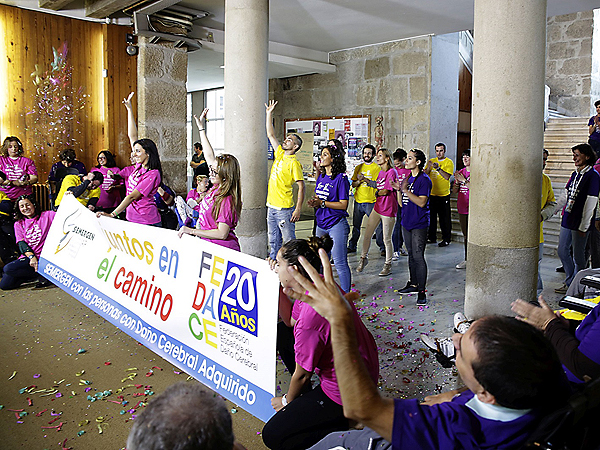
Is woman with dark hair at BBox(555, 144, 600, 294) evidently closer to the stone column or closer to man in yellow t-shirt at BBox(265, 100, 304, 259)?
man in yellow t-shirt at BBox(265, 100, 304, 259)

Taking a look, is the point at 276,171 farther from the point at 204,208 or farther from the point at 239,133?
the point at 204,208

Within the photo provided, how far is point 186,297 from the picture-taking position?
3332mm

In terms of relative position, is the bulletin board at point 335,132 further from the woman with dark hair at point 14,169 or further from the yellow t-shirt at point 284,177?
the woman with dark hair at point 14,169

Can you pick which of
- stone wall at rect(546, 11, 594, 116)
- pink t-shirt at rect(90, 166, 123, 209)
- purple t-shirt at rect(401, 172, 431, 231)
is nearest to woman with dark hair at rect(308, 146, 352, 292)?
purple t-shirt at rect(401, 172, 431, 231)

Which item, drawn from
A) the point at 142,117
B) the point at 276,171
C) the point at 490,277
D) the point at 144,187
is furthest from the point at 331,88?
the point at 490,277

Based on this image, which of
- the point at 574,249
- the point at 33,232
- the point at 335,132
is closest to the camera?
the point at 574,249

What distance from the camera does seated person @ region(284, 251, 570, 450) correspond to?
1.27 meters

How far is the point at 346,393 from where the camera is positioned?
132 centimetres

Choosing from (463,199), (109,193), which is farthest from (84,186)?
(463,199)

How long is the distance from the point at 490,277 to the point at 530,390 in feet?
7.56

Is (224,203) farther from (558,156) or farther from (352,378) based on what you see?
(558,156)

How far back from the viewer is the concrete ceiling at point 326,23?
7699mm

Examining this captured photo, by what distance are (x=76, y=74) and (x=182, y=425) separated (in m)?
8.11

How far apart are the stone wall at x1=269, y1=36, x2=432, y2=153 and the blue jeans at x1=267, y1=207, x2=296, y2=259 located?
16.8ft
